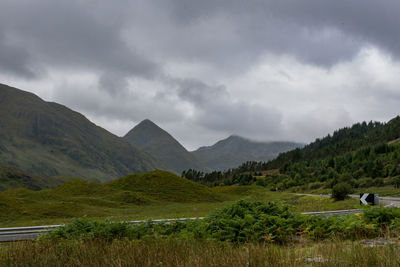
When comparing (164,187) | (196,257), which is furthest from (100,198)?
(196,257)

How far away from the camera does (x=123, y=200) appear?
4534 cm

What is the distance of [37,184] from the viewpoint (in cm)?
18175

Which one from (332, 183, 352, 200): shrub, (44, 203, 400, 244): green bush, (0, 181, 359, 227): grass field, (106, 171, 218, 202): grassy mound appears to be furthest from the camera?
(106, 171, 218, 202): grassy mound

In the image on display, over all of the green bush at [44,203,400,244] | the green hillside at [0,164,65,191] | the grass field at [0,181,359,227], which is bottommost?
the grass field at [0,181,359,227]

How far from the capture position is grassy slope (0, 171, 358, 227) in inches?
1234

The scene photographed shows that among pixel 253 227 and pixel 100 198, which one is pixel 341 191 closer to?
pixel 253 227

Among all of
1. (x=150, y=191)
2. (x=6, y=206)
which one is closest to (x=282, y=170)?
(x=150, y=191)

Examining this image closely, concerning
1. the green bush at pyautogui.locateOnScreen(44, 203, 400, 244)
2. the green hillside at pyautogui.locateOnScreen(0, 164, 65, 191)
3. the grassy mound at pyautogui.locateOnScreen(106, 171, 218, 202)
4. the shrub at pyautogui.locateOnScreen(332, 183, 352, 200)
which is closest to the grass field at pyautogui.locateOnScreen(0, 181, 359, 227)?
the grassy mound at pyautogui.locateOnScreen(106, 171, 218, 202)

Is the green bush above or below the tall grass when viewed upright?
below

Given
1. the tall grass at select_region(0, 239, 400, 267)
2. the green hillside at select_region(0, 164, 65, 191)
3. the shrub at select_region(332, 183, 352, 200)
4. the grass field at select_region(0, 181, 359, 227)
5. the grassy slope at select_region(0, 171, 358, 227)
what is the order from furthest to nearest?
the green hillside at select_region(0, 164, 65, 191) → the shrub at select_region(332, 183, 352, 200) → the grassy slope at select_region(0, 171, 358, 227) → the grass field at select_region(0, 181, 359, 227) → the tall grass at select_region(0, 239, 400, 267)

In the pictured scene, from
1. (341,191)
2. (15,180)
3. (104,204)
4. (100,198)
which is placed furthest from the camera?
(15,180)

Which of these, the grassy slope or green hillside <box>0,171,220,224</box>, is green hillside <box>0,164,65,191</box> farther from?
green hillside <box>0,171,220,224</box>

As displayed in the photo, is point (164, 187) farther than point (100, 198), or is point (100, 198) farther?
point (164, 187)

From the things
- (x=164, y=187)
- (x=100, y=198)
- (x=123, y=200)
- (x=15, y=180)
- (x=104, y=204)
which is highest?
(x=15, y=180)
